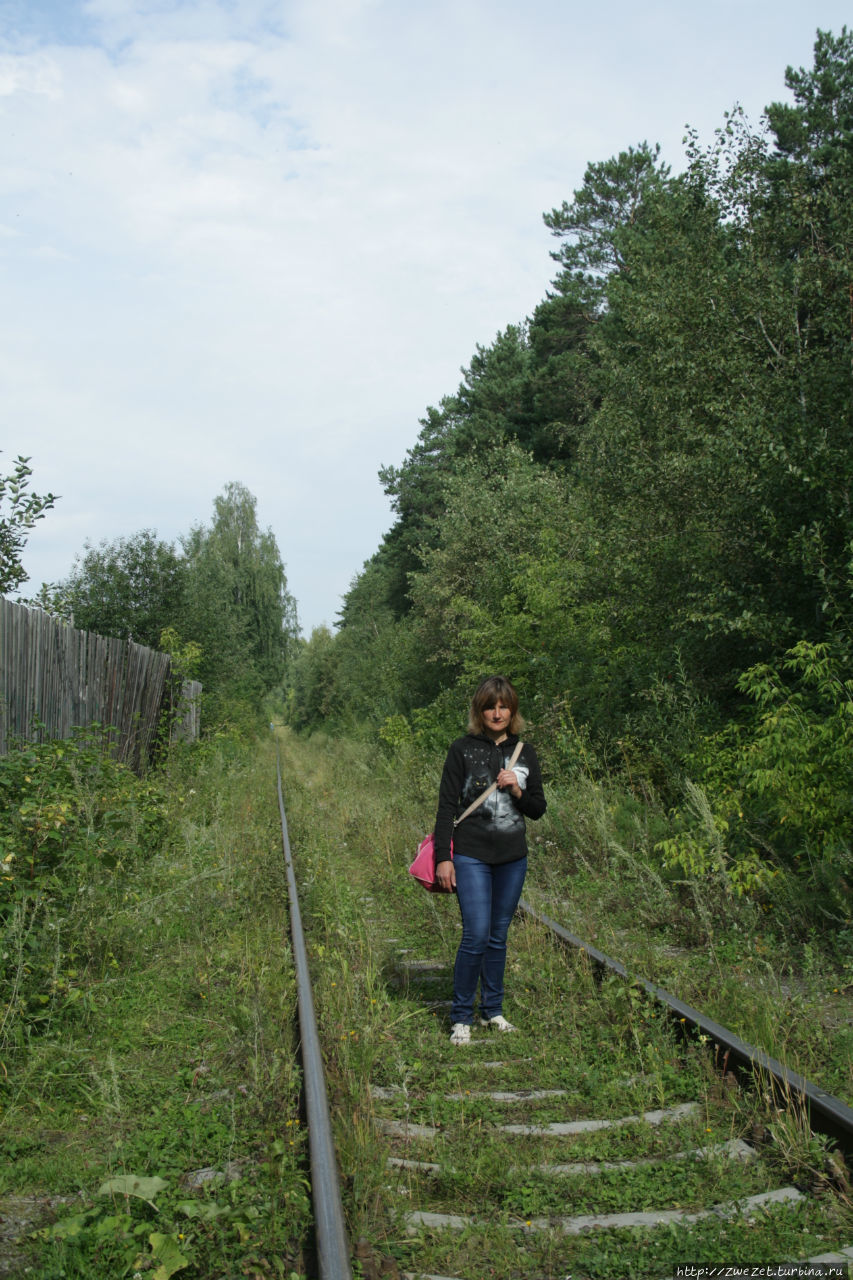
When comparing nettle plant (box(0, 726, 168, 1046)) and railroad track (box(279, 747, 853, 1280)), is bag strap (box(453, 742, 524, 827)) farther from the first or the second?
nettle plant (box(0, 726, 168, 1046))

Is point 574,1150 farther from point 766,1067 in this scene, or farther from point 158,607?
point 158,607

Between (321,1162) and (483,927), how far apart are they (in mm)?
1975

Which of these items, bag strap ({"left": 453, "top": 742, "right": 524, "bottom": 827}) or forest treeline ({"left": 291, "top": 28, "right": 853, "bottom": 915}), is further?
forest treeline ({"left": 291, "top": 28, "right": 853, "bottom": 915})

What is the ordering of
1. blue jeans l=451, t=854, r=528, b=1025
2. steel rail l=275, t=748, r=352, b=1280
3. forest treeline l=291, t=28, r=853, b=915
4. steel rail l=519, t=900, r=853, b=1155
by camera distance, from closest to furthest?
steel rail l=275, t=748, r=352, b=1280, steel rail l=519, t=900, r=853, b=1155, blue jeans l=451, t=854, r=528, b=1025, forest treeline l=291, t=28, r=853, b=915

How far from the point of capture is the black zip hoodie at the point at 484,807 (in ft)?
17.6

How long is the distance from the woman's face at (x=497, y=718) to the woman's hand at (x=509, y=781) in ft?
0.91

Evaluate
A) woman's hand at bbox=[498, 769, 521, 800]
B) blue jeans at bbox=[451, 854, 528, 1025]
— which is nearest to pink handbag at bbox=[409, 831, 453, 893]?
blue jeans at bbox=[451, 854, 528, 1025]

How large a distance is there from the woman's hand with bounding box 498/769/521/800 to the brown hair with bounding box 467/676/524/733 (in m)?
0.34

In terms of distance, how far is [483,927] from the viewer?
17.4 ft

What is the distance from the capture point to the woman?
5.32 m

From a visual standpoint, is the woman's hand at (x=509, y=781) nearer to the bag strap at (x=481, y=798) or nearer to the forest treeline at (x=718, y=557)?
the bag strap at (x=481, y=798)

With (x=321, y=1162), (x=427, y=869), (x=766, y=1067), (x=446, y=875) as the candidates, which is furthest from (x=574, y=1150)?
(x=427, y=869)

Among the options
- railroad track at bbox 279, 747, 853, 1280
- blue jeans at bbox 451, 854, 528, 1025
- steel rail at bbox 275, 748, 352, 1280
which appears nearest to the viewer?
steel rail at bbox 275, 748, 352, 1280

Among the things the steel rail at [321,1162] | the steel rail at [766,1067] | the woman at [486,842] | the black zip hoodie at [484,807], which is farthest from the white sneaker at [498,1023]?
the steel rail at [321,1162]
